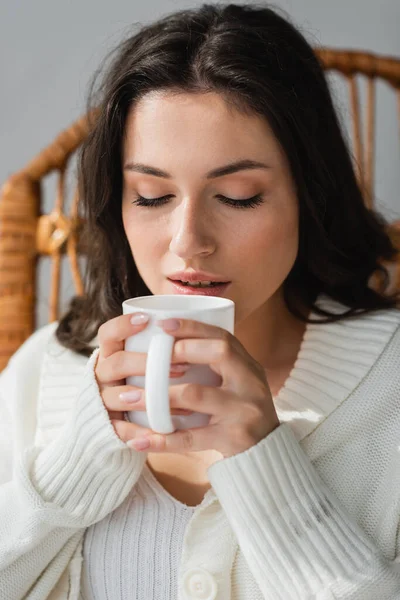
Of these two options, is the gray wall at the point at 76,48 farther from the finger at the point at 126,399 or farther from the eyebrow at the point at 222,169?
the finger at the point at 126,399

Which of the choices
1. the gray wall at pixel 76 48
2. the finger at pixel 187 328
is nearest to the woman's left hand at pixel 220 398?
the finger at pixel 187 328

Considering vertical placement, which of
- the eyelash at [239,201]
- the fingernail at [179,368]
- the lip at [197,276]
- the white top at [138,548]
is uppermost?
the eyelash at [239,201]

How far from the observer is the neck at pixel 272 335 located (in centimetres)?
110

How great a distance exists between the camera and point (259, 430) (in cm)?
84

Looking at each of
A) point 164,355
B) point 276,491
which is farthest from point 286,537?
point 164,355

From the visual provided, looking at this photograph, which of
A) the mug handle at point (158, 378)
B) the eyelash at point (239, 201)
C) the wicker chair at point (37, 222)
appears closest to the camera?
the mug handle at point (158, 378)

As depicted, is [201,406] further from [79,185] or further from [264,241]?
[79,185]

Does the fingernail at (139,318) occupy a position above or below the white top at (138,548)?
above

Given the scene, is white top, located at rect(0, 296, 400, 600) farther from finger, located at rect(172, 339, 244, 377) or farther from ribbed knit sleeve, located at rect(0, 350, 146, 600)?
finger, located at rect(172, 339, 244, 377)

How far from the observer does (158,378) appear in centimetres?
70

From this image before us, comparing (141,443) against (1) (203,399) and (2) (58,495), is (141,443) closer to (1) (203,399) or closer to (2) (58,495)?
(1) (203,399)

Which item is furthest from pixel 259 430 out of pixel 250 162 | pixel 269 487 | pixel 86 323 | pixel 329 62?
pixel 329 62

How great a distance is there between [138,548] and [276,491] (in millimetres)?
230

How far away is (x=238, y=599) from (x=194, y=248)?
429 millimetres
